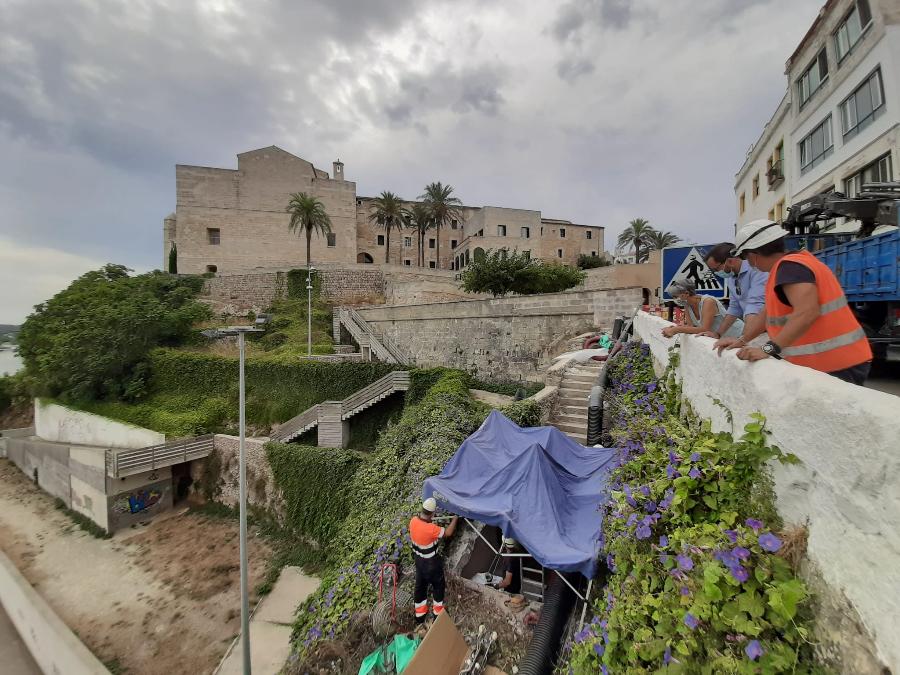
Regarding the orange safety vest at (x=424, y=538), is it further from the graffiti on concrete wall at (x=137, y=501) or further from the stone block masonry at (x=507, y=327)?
the graffiti on concrete wall at (x=137, y=501)

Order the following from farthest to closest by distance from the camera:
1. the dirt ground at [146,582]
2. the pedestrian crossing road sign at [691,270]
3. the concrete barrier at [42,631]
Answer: the dirt ground at [146,582] → the concrete barrier at [42,631] → the pedestrian crossing road sign at [691,270]

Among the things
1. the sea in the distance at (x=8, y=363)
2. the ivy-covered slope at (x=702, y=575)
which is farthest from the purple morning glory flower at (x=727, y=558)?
the sea in the distance at (x=8, y=363)

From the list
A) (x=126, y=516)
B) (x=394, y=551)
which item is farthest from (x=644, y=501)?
(x=126, y=516)

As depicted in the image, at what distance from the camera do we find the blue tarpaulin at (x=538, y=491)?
433 centimetres

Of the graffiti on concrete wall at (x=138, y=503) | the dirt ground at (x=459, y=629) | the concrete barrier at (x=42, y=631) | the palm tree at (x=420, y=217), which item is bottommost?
the concrete barrier at (x=42, y=631)

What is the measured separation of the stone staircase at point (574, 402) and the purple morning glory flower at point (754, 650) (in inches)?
262

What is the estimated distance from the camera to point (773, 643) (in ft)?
5.52

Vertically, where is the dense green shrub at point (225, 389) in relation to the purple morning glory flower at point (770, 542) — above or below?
below

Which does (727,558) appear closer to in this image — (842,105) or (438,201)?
(842,105)

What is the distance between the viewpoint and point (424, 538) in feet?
17.2

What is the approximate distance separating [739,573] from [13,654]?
22096mm

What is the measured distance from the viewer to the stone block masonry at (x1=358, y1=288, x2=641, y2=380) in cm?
1475

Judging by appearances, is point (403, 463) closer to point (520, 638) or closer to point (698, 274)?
point (520, 638)

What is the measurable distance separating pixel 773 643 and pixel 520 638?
331 cm
